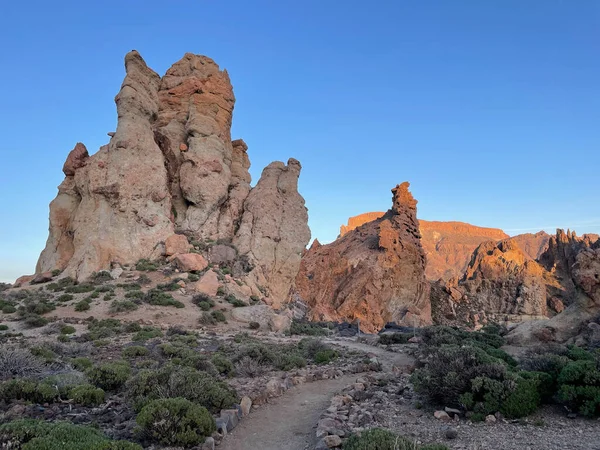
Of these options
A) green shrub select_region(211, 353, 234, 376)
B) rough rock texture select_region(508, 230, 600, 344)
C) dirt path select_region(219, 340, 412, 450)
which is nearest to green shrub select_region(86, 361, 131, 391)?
green shrub select_region(211, 353, 234, 376)

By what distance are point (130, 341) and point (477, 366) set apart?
14254 mm

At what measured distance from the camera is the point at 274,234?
119ft

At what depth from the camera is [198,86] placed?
39.5 m

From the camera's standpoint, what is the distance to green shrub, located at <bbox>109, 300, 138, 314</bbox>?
73.5ft

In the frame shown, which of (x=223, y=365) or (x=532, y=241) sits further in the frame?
(x=532, y=241)

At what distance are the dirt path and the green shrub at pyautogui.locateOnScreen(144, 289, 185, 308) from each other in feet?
50.4

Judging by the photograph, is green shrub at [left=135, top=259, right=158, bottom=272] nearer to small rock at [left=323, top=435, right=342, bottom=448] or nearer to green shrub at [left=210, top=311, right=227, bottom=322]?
green shrub at [left=210, top=311, right=227, bottom=322]

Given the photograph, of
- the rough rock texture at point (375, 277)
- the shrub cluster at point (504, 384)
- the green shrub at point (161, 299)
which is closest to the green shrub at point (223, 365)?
the shrub cluster at point (504, 384)

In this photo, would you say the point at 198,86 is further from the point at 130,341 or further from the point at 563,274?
→ the point at 563,274

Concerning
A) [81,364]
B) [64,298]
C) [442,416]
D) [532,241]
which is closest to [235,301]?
[64,298]

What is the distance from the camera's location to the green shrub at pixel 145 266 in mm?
28531

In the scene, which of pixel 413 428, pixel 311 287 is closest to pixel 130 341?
pixel 413 428

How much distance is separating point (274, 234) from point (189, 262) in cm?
919

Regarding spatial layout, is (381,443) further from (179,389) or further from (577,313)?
(577,313)
